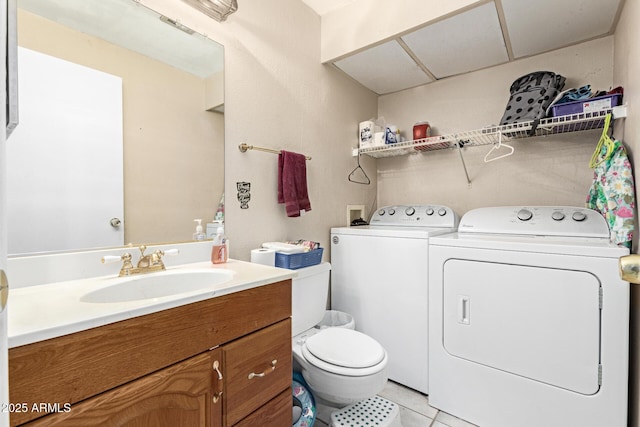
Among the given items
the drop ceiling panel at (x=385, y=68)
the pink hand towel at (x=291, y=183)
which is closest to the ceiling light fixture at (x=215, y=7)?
the pink hand towel at (x=291, y=183)

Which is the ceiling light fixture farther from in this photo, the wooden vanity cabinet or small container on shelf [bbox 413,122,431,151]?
small container on shelf [bbox 413,122,431,151]

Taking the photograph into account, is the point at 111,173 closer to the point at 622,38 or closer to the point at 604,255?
the point at 604,255

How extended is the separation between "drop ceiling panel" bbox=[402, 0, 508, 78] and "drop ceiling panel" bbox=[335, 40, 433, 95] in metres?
0.10

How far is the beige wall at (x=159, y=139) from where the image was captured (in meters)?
1.12

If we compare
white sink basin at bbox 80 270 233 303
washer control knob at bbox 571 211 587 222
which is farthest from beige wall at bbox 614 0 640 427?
white sink basin at bbox 80 270 233 303

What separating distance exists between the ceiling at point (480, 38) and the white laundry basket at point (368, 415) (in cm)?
217

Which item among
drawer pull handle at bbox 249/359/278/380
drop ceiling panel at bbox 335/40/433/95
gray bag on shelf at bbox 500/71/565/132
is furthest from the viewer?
drop ceiling panel at bbox 335/40/433/95

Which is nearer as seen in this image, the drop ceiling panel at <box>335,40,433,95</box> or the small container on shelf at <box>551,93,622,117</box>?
the small container on shelf at <box>551,93,622,117</box>

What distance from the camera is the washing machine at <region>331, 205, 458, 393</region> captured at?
1769 millimetres

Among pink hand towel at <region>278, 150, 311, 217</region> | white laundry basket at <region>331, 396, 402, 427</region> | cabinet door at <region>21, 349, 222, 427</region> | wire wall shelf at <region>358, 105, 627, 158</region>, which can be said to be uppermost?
wire wall shelf at <region>358, 105, 627, 158</region>

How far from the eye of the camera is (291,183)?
175 centimetres

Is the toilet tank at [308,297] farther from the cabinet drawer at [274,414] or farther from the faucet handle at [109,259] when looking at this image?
the faucet handle at [109,259]

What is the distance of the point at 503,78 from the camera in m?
2.12

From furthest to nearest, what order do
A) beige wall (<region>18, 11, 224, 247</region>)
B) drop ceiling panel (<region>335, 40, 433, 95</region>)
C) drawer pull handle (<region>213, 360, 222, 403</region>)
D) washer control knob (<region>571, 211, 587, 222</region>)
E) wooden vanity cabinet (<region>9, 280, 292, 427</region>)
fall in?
drop ceiling panel (<region>335, 40, 433, 95</region>) → washer control knob (<region>571, 211, 587, 222</region>) → beige wall (<region>18, 11, 224, 247</region>) → drawer pull handle (<region>213, 360, 222, 403</region>) → wooden vanity cabinet (<region>9, 280, 292, 427</region>)
